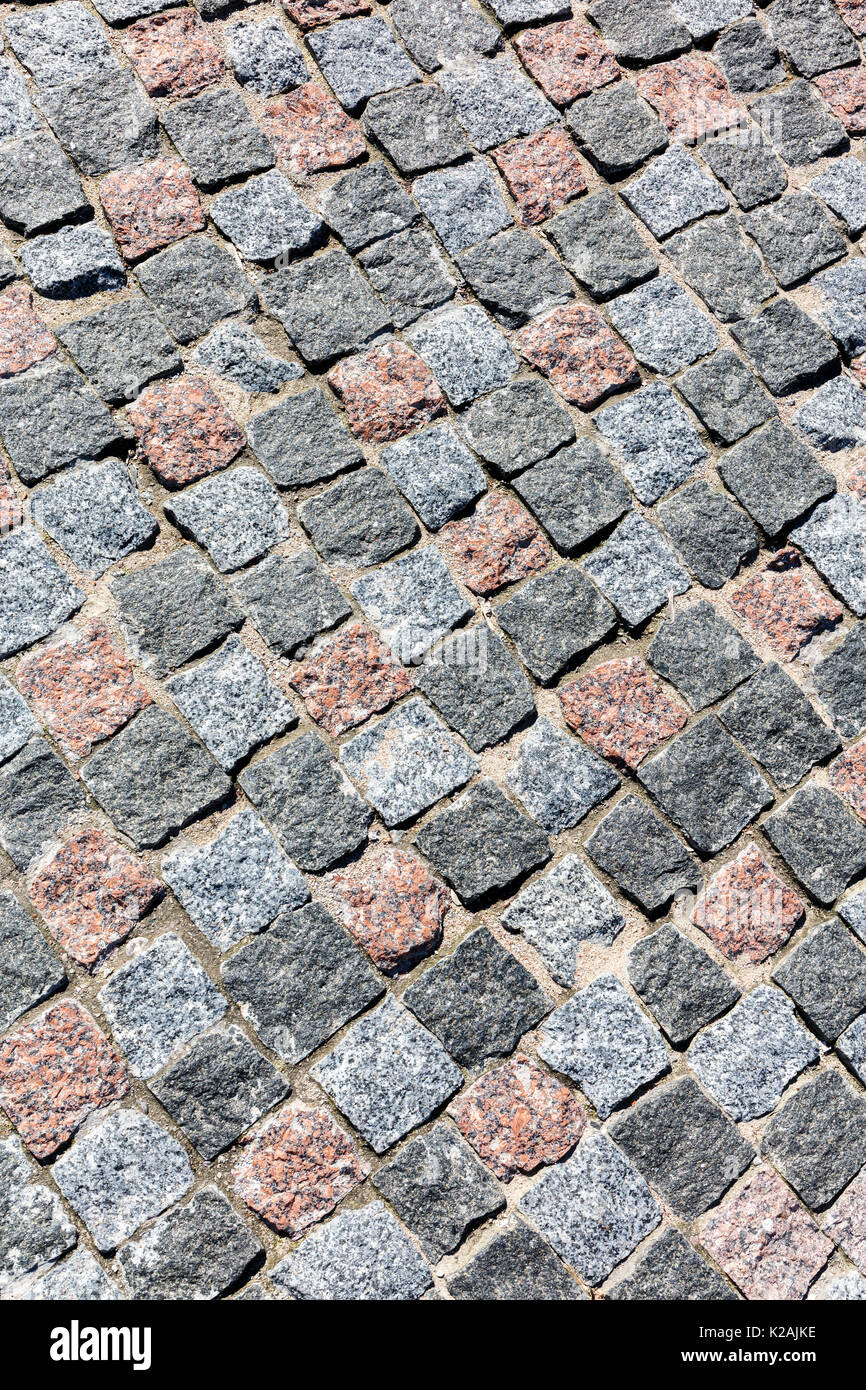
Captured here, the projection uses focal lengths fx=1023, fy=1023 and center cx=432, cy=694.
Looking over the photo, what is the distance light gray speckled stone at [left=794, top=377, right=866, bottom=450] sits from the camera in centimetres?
292

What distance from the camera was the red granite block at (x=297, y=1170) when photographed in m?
2.21

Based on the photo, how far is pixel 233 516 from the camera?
2574 millimetres

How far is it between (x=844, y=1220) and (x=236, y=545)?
2.21m

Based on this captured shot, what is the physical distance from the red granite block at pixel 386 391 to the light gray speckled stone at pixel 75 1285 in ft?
6.62

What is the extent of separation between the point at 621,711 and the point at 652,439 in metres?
0.78

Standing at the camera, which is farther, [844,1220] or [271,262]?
[271,262]

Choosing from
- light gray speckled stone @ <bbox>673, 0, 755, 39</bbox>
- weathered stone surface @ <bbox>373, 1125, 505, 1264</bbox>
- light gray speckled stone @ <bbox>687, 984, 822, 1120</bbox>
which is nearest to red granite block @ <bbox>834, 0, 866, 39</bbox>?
light gray speckled stone @ <bbox>673, 0, 755, 39</bbox>

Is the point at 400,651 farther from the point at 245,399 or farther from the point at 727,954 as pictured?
the point at 727,954

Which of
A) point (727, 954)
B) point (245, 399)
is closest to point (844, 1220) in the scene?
point (727, 954)

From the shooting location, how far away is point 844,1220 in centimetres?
247

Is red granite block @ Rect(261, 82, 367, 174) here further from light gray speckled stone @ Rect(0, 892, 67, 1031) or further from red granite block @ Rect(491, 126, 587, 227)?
light gray speckled stone @ Rect(0, 892, 67, 1031)

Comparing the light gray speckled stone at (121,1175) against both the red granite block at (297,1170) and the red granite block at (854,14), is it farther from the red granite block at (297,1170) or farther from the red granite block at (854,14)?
the red granite block at (854,14)
